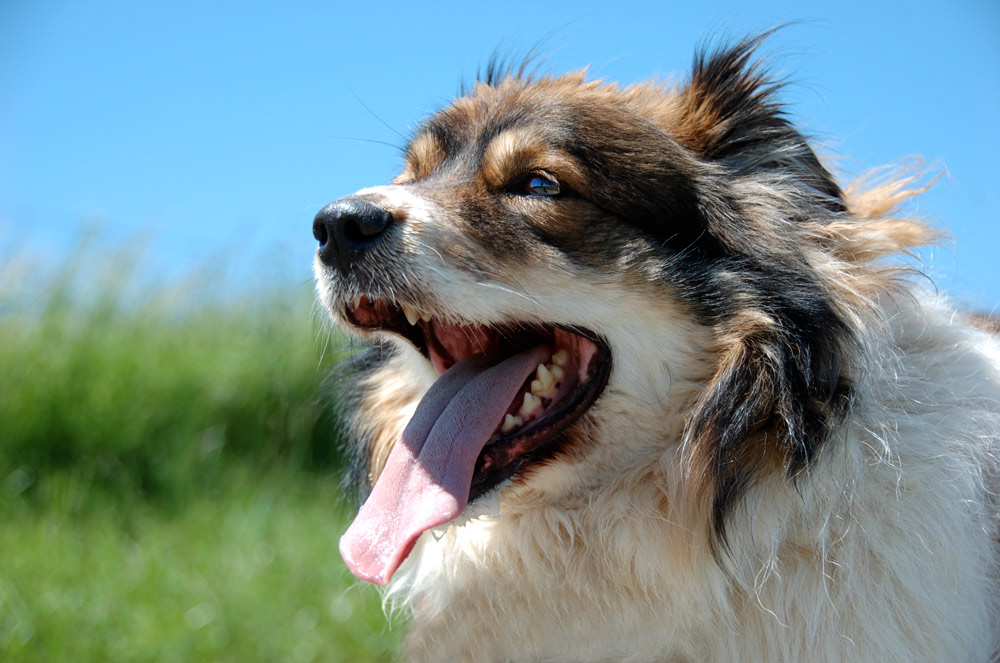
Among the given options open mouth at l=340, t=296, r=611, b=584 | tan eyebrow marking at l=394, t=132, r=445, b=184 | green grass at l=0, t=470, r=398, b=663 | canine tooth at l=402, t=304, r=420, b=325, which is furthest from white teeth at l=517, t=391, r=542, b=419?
green grass at l=0, t=470, r=398, b=663

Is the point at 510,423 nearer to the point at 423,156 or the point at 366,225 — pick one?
the point at 366,225

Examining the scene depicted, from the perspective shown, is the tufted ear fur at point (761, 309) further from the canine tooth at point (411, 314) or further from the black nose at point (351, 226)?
the black nose at point (351, 226)

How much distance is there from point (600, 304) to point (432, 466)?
2.36 feet

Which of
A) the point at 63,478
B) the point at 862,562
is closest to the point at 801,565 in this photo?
the point at 862,562

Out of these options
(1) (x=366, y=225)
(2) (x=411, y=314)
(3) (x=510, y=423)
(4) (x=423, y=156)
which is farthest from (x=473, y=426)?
(4) (x=423, y=156)

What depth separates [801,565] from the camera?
2.33m

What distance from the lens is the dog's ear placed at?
2.77 metres

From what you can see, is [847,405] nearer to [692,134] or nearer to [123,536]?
[692,134]

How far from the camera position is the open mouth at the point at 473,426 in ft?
7.98

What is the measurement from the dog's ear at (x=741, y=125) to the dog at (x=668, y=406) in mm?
11

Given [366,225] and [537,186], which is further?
[537,186]

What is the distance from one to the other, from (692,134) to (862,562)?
5.01 feet

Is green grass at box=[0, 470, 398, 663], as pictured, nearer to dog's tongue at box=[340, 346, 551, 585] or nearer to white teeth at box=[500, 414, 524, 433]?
dog's tongue at box=[340, 346, 551, 585]

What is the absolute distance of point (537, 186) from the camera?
2.63 m
